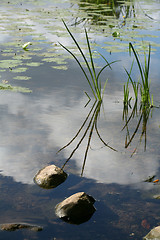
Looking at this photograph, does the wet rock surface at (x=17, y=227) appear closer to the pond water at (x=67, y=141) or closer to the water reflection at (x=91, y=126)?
the pond water at (x=67, y=141)

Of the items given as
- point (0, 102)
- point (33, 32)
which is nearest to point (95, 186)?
point (0, 102)

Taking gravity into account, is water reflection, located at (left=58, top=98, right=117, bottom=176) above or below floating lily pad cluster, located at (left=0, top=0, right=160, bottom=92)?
below

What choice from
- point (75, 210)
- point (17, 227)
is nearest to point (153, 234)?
point (75, 210)

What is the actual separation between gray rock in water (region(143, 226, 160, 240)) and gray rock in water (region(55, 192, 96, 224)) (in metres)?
0.31

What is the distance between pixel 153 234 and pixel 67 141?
1.06m

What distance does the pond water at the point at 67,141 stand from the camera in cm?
182

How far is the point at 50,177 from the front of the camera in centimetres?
207

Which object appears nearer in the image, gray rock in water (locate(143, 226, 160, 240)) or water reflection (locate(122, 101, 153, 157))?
gray rock in water (locate(143, 226, 160, 240))

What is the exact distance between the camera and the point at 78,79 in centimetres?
378

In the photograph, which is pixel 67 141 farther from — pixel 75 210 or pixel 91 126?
pixel 75 210

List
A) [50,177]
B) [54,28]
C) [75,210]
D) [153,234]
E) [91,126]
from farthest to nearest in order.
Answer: [54,28]
[91,126]
[50,177]
[75,210]
[153,234]

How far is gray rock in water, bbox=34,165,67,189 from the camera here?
6.78 ft

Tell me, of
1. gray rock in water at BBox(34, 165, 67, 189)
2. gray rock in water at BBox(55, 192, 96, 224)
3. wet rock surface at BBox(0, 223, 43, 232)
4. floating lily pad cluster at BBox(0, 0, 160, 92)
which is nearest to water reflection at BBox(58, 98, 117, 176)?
gray rock in water at BBox(34, 165, 67, 189)

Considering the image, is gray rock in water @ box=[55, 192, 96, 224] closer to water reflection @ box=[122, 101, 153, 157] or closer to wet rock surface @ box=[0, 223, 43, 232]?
wet rock surface @ box=[0, 223, 43, 232]
